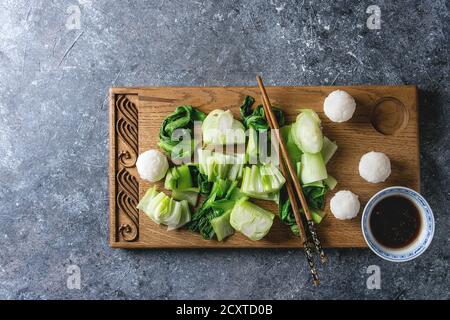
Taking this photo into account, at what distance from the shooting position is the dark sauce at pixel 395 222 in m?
2.10

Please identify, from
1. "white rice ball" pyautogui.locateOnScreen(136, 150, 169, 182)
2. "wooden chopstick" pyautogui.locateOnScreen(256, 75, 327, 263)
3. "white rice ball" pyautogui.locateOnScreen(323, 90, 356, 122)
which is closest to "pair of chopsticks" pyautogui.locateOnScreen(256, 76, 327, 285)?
"wooden chopstick" pyautogui.locateOnScreen(256, 75, 327, 263)

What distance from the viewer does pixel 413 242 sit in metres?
2.09

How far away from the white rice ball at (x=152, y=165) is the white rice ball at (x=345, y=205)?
74 cm

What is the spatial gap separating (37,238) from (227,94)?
3.68ft

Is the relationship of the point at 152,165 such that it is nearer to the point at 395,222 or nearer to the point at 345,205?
the point at 345,205

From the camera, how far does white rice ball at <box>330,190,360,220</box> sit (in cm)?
213

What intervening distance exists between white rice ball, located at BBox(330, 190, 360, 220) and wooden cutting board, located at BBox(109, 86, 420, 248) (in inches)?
2.0

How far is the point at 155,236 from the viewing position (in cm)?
223

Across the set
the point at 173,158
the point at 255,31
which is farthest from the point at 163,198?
the point at 255,31

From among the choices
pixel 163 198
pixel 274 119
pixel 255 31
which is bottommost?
pixel 163 198

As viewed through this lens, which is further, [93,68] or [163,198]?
[93,68]

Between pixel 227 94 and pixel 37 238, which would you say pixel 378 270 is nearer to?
pixel 227 94

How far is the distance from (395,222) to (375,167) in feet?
0.79

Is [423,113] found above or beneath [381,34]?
beneath
